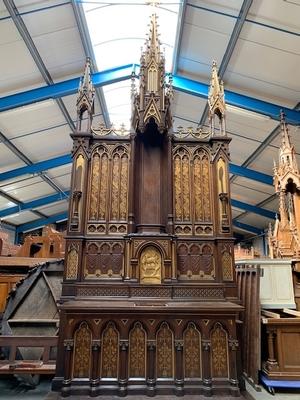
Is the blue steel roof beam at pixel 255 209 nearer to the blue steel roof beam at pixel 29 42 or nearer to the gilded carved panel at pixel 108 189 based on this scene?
the blue steel roof beam at pixel 29 42

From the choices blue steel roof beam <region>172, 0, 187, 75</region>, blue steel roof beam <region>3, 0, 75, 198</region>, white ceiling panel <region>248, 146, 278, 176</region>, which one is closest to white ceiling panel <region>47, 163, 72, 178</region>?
blue steel roof beam <region>3, 0, 75, 198</region>

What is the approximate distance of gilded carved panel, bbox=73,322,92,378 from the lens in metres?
3.32

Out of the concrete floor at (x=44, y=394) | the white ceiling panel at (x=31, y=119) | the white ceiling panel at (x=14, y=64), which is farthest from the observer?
the white ceiling panel at (x=31, y=119)

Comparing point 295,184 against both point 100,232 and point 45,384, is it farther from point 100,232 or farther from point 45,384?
point 45,384

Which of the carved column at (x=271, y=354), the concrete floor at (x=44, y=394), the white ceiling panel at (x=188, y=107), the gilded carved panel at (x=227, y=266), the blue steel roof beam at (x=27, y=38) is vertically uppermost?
the white ceiling panel at (x=188, y=107)

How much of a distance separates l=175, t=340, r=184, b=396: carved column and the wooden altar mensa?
0.03 feet

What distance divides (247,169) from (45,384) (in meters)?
10.3

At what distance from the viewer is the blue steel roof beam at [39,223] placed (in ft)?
62.7

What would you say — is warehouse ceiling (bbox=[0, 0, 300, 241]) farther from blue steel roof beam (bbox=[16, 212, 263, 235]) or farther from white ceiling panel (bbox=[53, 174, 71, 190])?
blue steel roof beam (bbox=[16, 212, 263, 235])

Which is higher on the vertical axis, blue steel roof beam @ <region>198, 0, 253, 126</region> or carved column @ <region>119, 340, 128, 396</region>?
blue steel roof beam @ <region>198, 0, 253, 126</region>

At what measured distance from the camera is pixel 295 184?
762 cm

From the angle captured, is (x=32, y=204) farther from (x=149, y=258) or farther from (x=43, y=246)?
→ (x=149, y=258)

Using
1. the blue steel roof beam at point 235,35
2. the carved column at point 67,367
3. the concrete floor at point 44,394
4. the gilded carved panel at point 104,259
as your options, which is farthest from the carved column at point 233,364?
the blue steel roof beam at point 235,35

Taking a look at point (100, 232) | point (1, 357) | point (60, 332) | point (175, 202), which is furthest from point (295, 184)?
point (1, 357)
